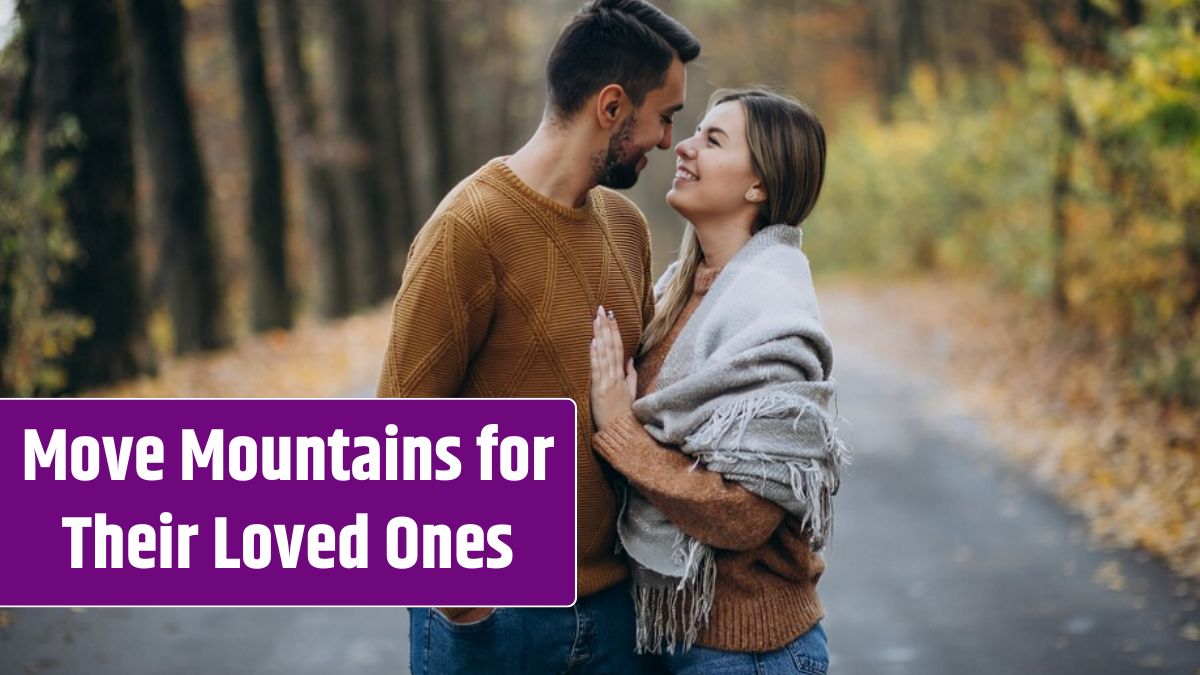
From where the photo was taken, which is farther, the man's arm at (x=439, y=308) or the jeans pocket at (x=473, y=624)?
the jeans pocket at (x=473, y=624)

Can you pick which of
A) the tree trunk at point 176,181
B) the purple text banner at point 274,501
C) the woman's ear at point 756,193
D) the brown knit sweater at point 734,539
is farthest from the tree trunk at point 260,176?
the brown knit sweater at point 734,539

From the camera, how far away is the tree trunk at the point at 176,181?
15.0 m

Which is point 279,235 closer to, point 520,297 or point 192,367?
point 192,367

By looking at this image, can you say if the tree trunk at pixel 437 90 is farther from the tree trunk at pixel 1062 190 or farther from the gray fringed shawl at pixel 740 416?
the gray fringed shawl at pixel 740 416

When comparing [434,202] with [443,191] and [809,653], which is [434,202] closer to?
[443,191]

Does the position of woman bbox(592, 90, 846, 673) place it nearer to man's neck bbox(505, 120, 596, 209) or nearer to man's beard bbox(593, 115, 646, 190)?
man's beard bbox(593, 115, 646, 190)

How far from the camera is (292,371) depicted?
48.8 ft

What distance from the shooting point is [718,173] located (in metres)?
3.09

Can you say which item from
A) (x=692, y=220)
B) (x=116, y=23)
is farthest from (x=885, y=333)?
(x=692, y=220)

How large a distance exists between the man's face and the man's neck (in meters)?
0.05

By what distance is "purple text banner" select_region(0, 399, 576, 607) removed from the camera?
9.78ft

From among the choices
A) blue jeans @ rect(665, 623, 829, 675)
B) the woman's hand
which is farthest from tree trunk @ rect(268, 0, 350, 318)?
blue jeans @ rect(665, 623, 829, 675)

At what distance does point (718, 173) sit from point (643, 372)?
50 centimetres

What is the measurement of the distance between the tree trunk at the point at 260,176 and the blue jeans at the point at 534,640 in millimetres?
16147
